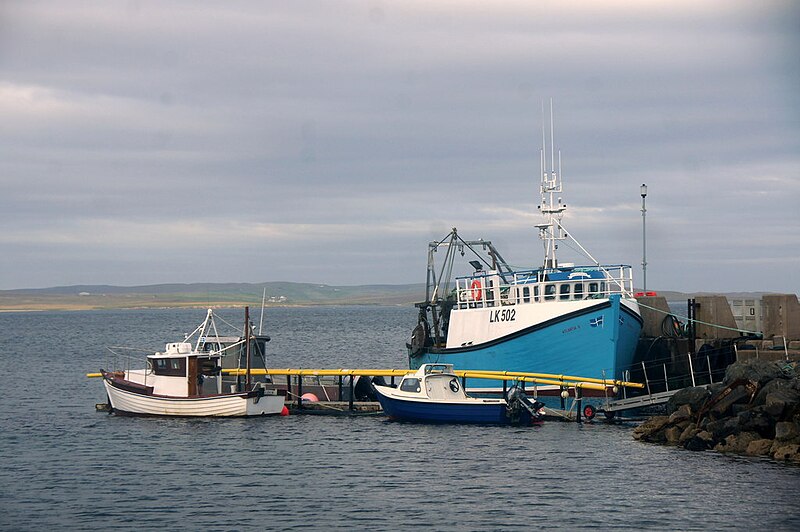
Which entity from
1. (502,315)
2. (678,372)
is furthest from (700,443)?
(502,315)

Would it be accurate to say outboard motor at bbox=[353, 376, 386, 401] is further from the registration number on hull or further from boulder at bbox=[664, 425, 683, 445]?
boulder at bbox=[664, 425, 683, 445]

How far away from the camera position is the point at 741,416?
4266 centimetres

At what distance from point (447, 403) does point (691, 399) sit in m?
11.2

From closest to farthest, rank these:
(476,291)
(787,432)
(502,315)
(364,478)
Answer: (364,478) < (787,432) < (502,315) < (476,291)

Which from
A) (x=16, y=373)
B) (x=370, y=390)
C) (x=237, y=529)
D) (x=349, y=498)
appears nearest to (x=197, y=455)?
(x=349, y=498)

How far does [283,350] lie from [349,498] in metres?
93.0

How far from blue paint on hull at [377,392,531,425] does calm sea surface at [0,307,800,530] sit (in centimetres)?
69

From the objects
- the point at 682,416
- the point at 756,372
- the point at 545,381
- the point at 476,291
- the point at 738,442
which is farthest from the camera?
the point at 476,291

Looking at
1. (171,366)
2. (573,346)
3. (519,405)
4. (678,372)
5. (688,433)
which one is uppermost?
(573,346)

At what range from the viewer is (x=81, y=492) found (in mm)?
37250

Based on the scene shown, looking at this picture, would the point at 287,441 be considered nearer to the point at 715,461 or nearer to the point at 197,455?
the point at 197,455

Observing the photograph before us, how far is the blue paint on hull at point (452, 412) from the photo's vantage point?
5031 cm

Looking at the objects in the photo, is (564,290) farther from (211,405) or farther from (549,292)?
(211,405)

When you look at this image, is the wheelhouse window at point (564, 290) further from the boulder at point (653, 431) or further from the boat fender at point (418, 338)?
the boulder at point (653, 431)
